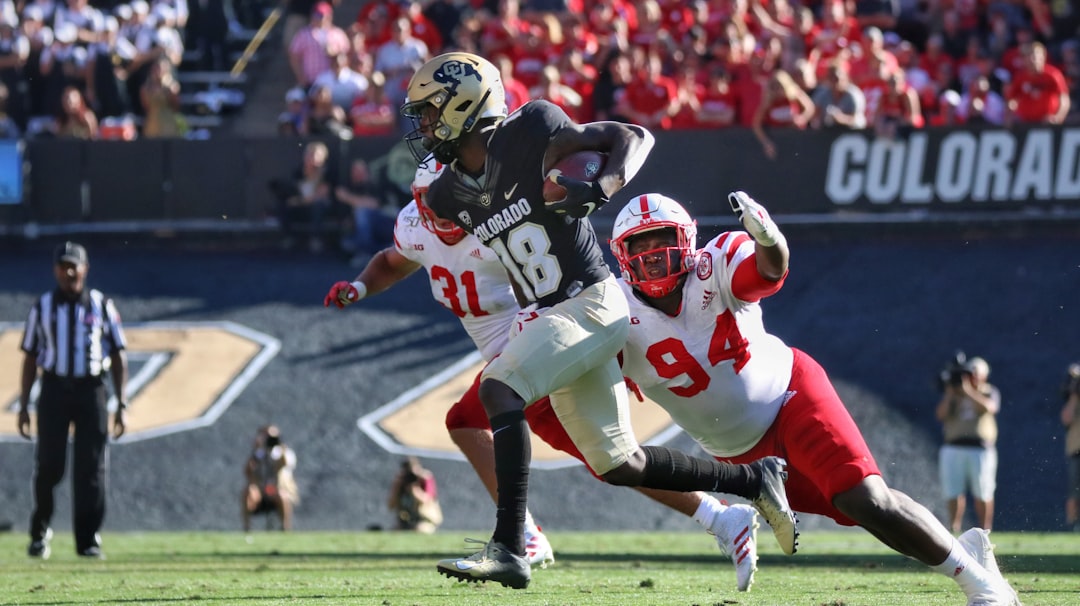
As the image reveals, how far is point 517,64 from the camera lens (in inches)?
618

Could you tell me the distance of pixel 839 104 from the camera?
14617 mm

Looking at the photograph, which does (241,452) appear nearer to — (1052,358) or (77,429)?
(77,429)

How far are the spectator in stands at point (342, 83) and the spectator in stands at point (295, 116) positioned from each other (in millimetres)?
224

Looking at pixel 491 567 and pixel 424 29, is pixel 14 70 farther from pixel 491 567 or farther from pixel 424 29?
pixel 491 567

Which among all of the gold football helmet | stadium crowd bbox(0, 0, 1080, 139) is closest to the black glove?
the gold football helmet

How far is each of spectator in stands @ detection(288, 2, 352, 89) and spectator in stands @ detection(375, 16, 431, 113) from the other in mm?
472

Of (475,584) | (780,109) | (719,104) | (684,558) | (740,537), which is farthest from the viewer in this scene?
(719,104)

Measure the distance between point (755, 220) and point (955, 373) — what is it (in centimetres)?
745

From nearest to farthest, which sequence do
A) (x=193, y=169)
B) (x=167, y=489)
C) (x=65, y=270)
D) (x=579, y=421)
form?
(x=579, y=421)
(x=65, y=270)
(x=167, y=489)
(x=193, y=169)

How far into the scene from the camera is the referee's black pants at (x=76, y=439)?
9.79 metres

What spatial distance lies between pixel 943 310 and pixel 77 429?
767cm

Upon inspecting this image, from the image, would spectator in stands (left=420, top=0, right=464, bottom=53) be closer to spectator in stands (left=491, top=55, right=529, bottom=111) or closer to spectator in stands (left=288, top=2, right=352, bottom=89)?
spectator in stands (left=288, top=2, right=352, bottom=89)

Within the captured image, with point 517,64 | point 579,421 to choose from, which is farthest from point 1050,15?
point 579,421

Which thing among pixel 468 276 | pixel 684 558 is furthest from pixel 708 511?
pixel 684 558
